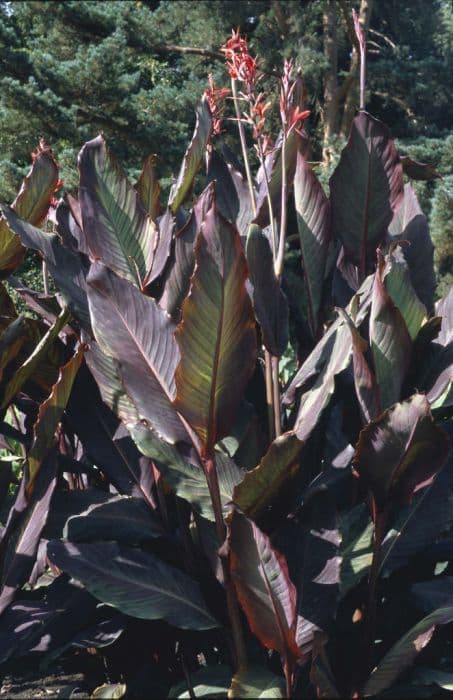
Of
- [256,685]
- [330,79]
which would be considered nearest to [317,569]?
[256,685]

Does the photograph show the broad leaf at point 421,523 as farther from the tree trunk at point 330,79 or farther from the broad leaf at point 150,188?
the tree trunk at point 330,79

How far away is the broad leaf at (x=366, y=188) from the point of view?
186 centimetres

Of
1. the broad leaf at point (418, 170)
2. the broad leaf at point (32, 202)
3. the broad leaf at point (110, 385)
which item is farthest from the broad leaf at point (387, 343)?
the broad leaf at point (32, 202)

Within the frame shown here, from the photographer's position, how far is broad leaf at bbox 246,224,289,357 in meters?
1.52

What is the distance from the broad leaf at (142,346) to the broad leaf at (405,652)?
0.52 metres

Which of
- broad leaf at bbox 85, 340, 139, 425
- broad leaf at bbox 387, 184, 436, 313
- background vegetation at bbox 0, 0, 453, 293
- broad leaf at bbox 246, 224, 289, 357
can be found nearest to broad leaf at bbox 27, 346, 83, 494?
broad leaf at bbox 85, 340, 139, 425

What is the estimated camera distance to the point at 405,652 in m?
1.37

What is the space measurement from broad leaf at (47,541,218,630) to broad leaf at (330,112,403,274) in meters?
0.88

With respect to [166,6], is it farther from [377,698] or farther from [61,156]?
[377,698]

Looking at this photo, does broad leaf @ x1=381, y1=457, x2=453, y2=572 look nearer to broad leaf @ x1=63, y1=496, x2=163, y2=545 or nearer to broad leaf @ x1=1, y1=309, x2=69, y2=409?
broad leaf @ x1=63, y1=496, x2=163, y2=545

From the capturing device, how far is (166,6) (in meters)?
17.5

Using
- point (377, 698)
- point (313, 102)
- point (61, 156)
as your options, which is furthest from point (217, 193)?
point (313, 102)

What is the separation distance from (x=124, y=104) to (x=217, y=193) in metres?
13.1

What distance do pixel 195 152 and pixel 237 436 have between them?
26.6 inches
